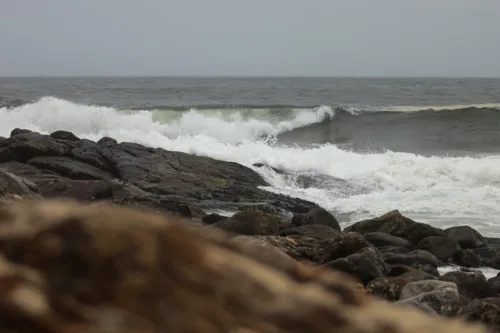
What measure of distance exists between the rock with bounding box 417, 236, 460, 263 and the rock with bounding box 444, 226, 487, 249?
0.42 m

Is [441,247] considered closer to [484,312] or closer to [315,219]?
[315,219]

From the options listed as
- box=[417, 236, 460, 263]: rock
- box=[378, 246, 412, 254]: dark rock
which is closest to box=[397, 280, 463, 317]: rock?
box=[378, 246, 412, 254]: dark rock

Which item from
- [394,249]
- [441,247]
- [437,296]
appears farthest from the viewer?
[441,247]

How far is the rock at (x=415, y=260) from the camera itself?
8297mm

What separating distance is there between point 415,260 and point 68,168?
811 cm

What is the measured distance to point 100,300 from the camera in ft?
3.73

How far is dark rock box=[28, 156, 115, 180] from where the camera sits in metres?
13.5

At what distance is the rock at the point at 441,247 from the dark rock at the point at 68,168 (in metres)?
7.28

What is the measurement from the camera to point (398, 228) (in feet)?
33.6

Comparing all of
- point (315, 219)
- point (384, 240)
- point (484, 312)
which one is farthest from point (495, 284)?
point (315, 219)

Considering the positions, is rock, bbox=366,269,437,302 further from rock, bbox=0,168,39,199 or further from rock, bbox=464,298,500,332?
rock, bbox=0,168,39,199

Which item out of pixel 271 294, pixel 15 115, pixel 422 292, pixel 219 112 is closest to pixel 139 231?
pixel 271 294

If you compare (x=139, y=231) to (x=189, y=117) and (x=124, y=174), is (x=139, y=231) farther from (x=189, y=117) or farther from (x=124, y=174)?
(x=189, y=117)

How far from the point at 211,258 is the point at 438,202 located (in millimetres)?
14067
